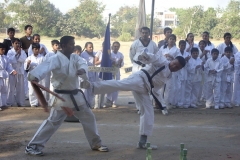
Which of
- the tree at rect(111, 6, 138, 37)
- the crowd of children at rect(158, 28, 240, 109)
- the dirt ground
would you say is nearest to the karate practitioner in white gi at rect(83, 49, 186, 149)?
the dirt ground

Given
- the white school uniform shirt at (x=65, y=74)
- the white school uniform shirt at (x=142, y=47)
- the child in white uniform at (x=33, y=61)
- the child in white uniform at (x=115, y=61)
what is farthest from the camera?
the child in white uniform at (x=115, y=61)

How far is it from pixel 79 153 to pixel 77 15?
33.7m

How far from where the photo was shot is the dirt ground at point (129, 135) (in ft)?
22.2

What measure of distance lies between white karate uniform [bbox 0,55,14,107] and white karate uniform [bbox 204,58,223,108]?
536 cm

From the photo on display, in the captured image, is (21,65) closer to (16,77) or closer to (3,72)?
(16,77)

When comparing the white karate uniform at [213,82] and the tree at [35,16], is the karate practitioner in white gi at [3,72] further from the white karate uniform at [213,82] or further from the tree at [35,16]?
the tree at [35,16]

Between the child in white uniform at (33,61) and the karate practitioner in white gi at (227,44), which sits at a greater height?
the karate practitioner in white gi at (227,44)

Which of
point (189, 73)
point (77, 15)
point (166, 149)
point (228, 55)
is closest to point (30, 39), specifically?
point (189, 73)

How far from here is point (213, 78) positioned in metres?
11.8

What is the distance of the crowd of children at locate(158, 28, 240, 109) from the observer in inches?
457

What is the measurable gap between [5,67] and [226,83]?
19.9ft

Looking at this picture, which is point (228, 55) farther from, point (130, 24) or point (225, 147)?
point (130, 24)

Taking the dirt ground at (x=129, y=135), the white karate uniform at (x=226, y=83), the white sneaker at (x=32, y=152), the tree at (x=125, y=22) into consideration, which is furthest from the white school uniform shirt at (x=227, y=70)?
the tree at (x=125, y=22)

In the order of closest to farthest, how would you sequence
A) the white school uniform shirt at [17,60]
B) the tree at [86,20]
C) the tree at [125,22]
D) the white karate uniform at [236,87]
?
1. the white school uniform shirt at [17,60]
2. the white karate uniform at [236,87]
3. the tree at [86,20]
4. the tree at [125,22]
